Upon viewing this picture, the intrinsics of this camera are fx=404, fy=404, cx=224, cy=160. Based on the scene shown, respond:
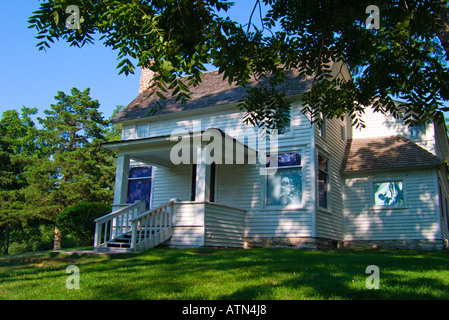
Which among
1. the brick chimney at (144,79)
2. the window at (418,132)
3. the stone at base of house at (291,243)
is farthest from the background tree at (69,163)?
the window at (418,132)

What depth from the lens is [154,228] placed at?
37.6 feet

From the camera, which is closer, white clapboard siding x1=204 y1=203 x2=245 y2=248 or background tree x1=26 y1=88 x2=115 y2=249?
white clapboard siding x1=204 y1=203 x2=245 y2=248

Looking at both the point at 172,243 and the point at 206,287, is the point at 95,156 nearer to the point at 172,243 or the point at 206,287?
the point at 172,243

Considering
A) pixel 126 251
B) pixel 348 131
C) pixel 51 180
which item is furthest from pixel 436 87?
pixel 51 180

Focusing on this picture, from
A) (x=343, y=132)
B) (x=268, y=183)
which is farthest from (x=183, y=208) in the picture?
(x=343, y=132)

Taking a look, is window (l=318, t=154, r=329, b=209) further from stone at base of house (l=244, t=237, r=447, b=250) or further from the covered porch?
the covered porch

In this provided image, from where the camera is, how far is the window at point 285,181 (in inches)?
505

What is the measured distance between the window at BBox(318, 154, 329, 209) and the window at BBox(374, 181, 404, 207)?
6.81ft

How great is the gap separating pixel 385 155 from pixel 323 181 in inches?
120

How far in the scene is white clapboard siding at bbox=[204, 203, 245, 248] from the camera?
37.6ft

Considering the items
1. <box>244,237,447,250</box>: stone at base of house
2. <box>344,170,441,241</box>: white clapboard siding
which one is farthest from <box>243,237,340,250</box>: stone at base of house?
<box>344,170,441,241</box>: white clapboard siding

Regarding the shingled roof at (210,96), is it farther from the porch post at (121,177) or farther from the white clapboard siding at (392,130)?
the white clapboard siding at (392,130)

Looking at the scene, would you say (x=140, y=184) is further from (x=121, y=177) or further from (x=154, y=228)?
(x=154, y=228)
